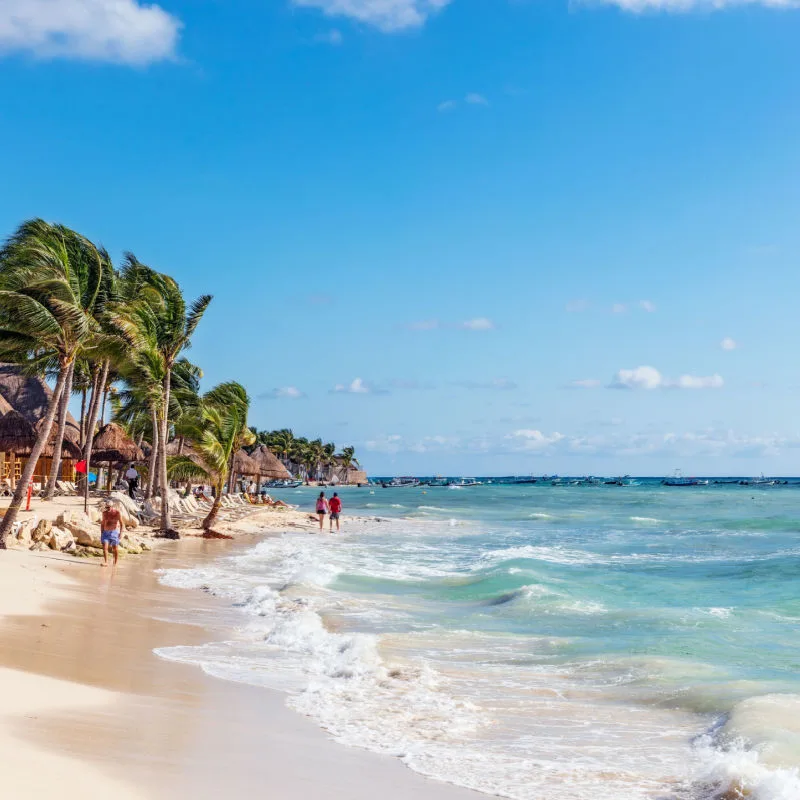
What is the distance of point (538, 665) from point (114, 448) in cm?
2681

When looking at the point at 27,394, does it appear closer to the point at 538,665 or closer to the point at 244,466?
the point at 244,466

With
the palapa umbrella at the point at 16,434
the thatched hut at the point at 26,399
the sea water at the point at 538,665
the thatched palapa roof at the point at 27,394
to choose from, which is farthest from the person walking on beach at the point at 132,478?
the sea water at the point at 538,665

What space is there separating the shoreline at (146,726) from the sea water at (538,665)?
40 centimetres

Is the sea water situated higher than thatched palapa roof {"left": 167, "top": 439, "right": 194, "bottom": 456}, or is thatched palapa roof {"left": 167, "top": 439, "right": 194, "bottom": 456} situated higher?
thatched palapa roof {"left": 167, "top": 439, "right": 194, "bottom": 456}

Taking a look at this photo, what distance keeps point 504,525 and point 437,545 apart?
13.8 metres

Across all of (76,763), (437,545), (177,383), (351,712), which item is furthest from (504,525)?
(76,763)

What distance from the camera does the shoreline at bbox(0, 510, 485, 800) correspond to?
15.8 ft

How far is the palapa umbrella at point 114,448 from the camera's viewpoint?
33250 millimetres

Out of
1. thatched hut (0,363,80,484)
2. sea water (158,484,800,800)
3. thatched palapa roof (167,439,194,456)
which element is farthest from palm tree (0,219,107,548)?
thatched palapa roof (167,439,194,456)

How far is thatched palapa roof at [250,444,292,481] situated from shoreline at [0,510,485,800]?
35.9 m

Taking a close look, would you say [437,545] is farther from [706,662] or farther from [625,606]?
[706,662]

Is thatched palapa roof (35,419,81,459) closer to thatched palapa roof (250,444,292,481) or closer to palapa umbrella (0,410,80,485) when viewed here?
palapa umbrella (0,410,80,485)

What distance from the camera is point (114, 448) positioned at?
3325cm

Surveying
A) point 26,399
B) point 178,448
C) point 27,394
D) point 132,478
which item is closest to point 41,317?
point 132,478
